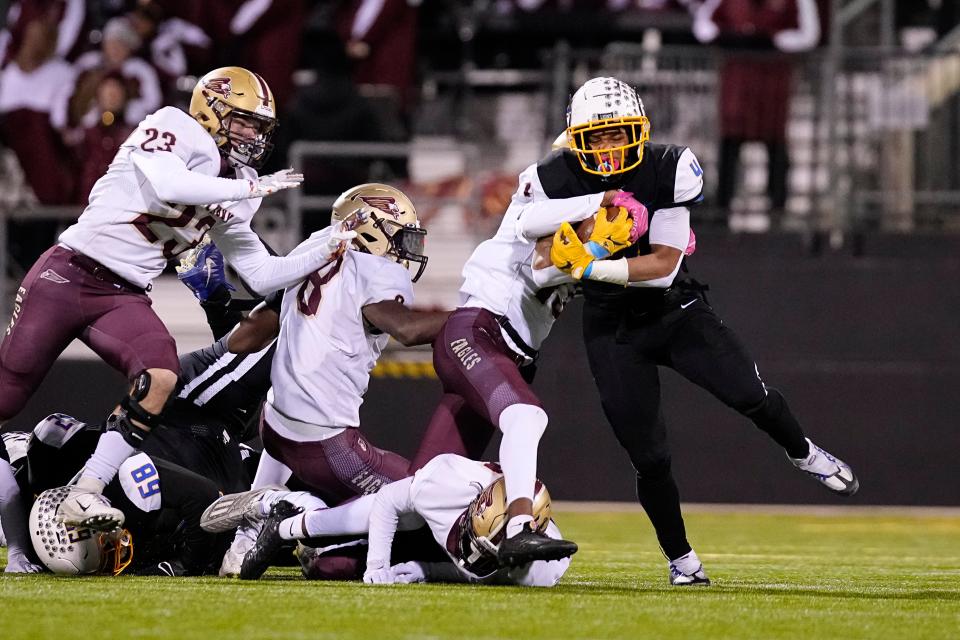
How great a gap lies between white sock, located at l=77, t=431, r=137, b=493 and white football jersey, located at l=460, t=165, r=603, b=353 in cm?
127

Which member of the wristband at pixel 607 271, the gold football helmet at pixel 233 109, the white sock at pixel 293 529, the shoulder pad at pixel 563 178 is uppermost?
the gold football helmet at pixel 233 109

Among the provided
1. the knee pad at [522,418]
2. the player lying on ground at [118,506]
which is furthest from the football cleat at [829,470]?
the player lying on ground at [118,506]

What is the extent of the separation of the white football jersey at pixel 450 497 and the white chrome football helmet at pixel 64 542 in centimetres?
105

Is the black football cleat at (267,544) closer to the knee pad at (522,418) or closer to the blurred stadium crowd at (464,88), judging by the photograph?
the knee pad at (522,418)

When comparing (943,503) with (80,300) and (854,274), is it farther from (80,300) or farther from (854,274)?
(80,300)

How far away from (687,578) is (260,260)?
6.30 ft

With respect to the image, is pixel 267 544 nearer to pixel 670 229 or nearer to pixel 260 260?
pixel 260 260

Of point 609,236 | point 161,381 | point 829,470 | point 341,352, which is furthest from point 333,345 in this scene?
point 829,470

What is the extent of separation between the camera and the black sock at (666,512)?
5.39m

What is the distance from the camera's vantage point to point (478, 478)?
5.15m

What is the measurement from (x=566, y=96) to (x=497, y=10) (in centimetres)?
144

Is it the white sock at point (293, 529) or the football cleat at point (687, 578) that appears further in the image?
the football cleat at point (687, 578)

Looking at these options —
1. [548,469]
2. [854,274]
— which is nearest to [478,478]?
[548,469]

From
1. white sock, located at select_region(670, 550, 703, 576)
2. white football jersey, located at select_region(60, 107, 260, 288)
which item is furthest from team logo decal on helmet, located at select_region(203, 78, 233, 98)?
white sock, located at select_region(670, 550, 703, 576)
